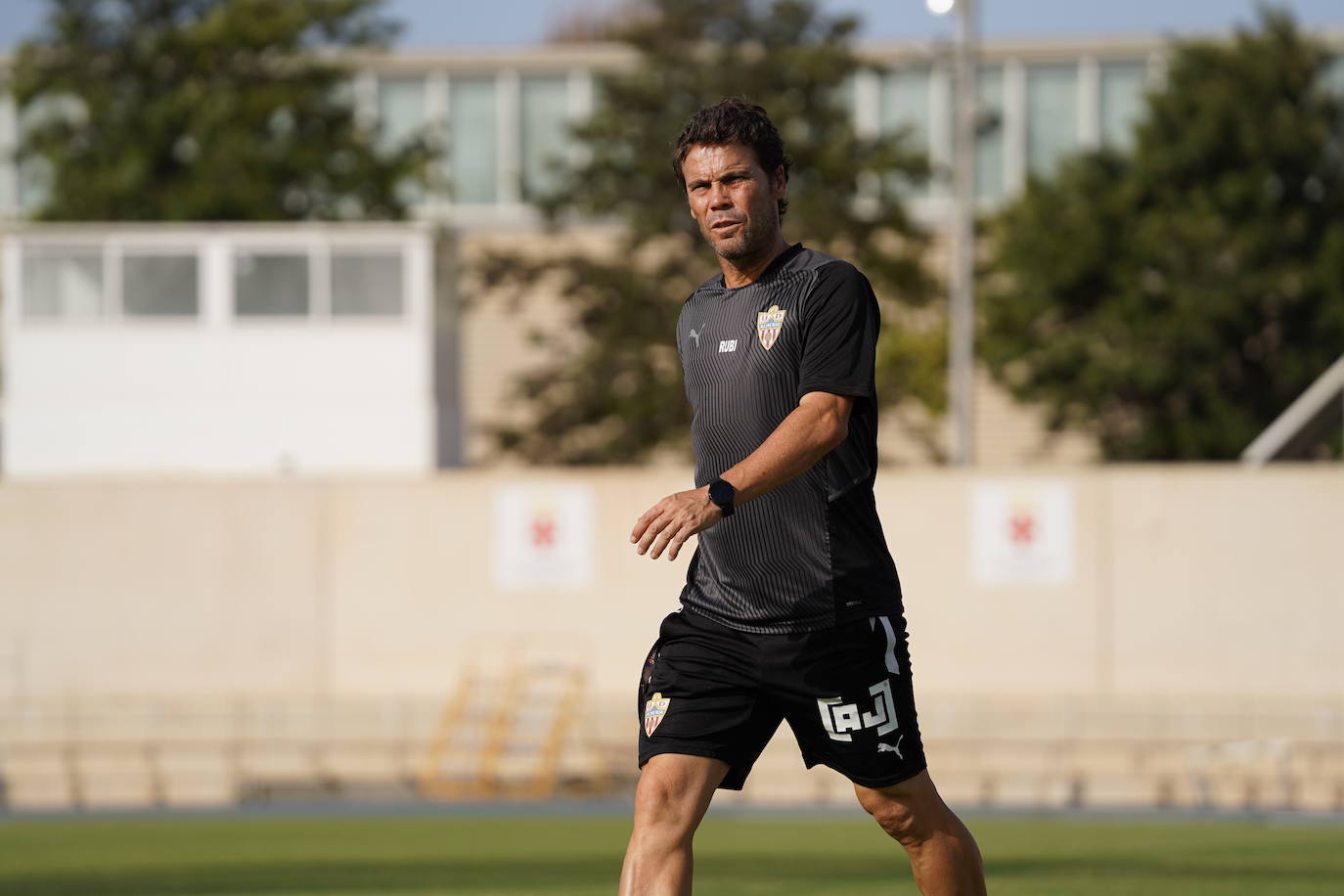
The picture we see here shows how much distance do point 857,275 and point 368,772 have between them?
18182mm

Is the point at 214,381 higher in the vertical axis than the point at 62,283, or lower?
lower

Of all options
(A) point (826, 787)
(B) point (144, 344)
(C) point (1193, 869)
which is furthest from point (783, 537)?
(B) point (144, 344)

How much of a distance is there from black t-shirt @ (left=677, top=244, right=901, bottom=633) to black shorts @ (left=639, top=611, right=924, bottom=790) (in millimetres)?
54

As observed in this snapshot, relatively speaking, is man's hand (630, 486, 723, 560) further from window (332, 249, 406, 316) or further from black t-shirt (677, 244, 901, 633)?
window (332, 249, 406, 316)

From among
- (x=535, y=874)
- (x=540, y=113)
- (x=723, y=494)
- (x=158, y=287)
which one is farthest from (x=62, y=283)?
(x=723, y=494)

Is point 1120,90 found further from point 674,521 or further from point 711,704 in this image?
point 674,521

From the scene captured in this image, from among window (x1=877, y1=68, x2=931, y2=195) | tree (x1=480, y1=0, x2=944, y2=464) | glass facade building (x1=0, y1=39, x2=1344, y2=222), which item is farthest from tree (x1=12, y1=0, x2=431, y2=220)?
window (x1=877, y1=68, x2=931, y2=195)

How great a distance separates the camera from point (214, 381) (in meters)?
29.5

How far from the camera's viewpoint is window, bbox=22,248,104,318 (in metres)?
30.2

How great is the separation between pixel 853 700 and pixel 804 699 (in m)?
0.11

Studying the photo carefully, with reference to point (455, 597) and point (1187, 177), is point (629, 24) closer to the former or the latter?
point (1187, 177)

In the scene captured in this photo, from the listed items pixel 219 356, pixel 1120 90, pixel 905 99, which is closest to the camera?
pixel 219 356

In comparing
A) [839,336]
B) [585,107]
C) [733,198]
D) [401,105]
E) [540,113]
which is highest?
[401,105]

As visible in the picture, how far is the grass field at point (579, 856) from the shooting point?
11.3 metres
